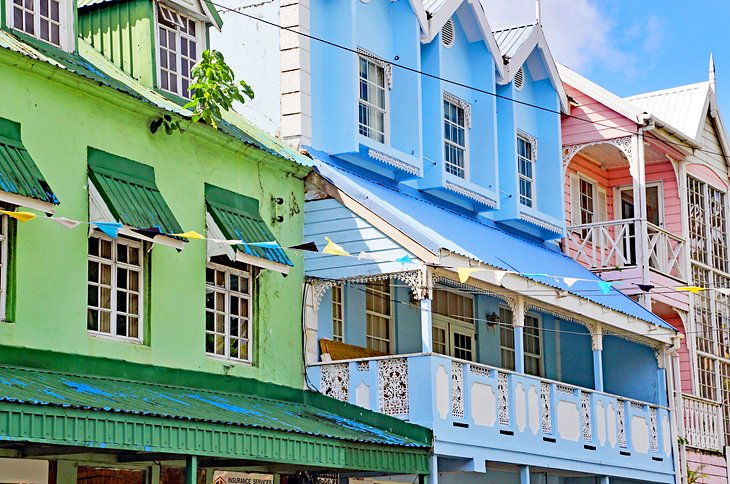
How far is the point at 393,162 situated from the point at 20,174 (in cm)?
822

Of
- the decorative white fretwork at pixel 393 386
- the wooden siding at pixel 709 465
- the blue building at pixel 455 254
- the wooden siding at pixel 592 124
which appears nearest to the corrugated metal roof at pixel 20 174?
the blue building at pixel 455 254

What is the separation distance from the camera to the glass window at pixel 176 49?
60.3 ft

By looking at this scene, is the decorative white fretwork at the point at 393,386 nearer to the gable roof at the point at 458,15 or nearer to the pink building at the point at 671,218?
the gable roof at the point at 458,15

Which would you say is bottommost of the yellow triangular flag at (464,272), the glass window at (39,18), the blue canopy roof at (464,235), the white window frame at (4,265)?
the white window frame at (4,265)

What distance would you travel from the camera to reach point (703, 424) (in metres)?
28.1

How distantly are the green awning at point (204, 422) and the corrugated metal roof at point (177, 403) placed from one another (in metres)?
0.02

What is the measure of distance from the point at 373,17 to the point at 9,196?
30.8 feet

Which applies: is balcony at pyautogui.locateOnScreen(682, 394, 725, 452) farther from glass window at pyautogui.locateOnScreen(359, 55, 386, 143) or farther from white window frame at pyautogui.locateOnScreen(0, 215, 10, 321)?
white window frame at pyautogui.locateOnScreen(0, 215, 10, 321)

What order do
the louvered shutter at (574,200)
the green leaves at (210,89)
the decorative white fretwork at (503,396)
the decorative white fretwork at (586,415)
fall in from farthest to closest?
the louvered shutter at (574,200)
the decorative white fretwork at (586,415)
the decorative white fretwork at (503,396)
the green leaves at (210,89)

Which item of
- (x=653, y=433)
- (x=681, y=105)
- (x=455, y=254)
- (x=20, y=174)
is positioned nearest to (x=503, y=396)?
(x=455, y=254)

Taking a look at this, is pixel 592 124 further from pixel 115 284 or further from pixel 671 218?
pixel 115 284

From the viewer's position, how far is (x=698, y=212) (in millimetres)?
30203

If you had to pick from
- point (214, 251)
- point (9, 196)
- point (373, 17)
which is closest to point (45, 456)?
point (9, 196)

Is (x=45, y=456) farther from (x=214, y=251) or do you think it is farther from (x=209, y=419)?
(x=214, y=251)
